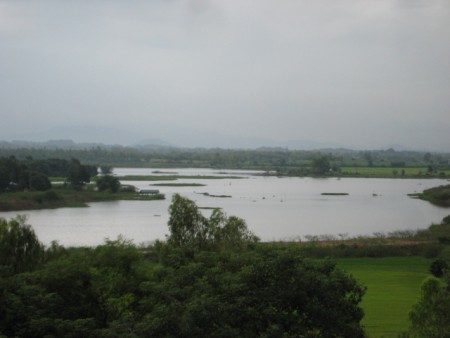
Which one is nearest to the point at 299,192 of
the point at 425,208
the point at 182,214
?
the point at 425,208

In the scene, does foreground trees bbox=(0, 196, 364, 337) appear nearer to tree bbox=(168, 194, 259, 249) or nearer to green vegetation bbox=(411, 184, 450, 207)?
tree bbox=(168, 194, 259, 249)

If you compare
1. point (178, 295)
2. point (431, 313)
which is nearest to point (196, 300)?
point (178, 295)

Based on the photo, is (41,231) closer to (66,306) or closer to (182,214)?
(182,214)

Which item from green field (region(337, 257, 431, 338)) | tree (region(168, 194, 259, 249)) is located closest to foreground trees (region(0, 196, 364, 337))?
green field (region(337, 257, 431, 338))

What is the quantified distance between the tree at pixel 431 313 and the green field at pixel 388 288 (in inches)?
76.0

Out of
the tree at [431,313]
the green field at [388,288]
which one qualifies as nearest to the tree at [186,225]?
the green field at [388,288]

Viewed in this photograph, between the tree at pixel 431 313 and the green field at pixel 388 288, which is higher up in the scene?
the tree at pixel 431 313

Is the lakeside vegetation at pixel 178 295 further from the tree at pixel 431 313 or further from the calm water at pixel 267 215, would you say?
the calm water at pixel 267 215

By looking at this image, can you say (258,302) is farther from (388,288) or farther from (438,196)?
(438,196)

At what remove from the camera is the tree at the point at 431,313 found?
879cm

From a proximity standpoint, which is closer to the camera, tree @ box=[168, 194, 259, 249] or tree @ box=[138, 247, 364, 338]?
tree @ box=[138, 247, 364, 338]

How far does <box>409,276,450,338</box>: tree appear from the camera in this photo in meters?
8.79

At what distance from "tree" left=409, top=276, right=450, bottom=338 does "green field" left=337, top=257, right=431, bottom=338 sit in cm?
193

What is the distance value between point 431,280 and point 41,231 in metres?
23.2
